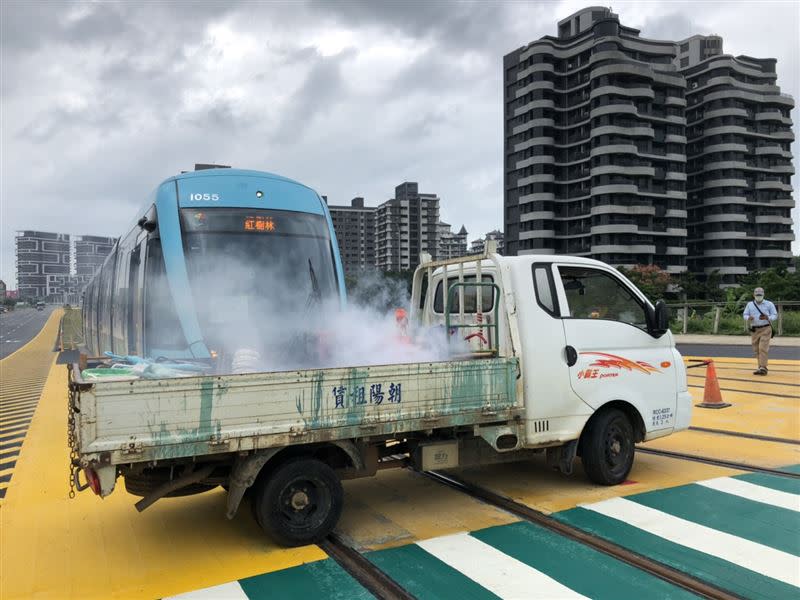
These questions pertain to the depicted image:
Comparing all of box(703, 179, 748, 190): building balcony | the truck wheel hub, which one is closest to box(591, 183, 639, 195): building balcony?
box(703, 179, 748, 190): building balcony

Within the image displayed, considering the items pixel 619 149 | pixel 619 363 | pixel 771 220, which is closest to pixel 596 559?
pixel 619 363

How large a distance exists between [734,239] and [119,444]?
7944cm

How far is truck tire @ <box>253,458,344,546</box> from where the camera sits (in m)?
4.67

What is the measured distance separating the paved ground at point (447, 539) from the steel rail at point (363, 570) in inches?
3.0

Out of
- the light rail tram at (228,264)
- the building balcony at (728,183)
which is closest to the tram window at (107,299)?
the light rail tram at (228,264)

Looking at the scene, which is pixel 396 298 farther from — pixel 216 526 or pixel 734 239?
pixel 734 239

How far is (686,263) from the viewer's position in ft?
247

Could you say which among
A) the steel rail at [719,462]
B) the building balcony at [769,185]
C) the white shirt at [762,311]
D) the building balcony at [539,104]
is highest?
the building balcony at [539,104]

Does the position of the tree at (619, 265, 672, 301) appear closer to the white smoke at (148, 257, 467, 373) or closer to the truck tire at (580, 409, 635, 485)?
the white smoke at (148, 257, 467, 373)

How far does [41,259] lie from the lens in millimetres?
96062

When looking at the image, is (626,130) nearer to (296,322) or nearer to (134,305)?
(296,322)

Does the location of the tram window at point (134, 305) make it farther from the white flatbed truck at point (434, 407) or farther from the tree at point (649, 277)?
the tree at point (649, 277)

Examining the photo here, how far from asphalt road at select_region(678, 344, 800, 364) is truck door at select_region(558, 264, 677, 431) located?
495 inches

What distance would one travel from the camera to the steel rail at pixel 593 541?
3988mm
